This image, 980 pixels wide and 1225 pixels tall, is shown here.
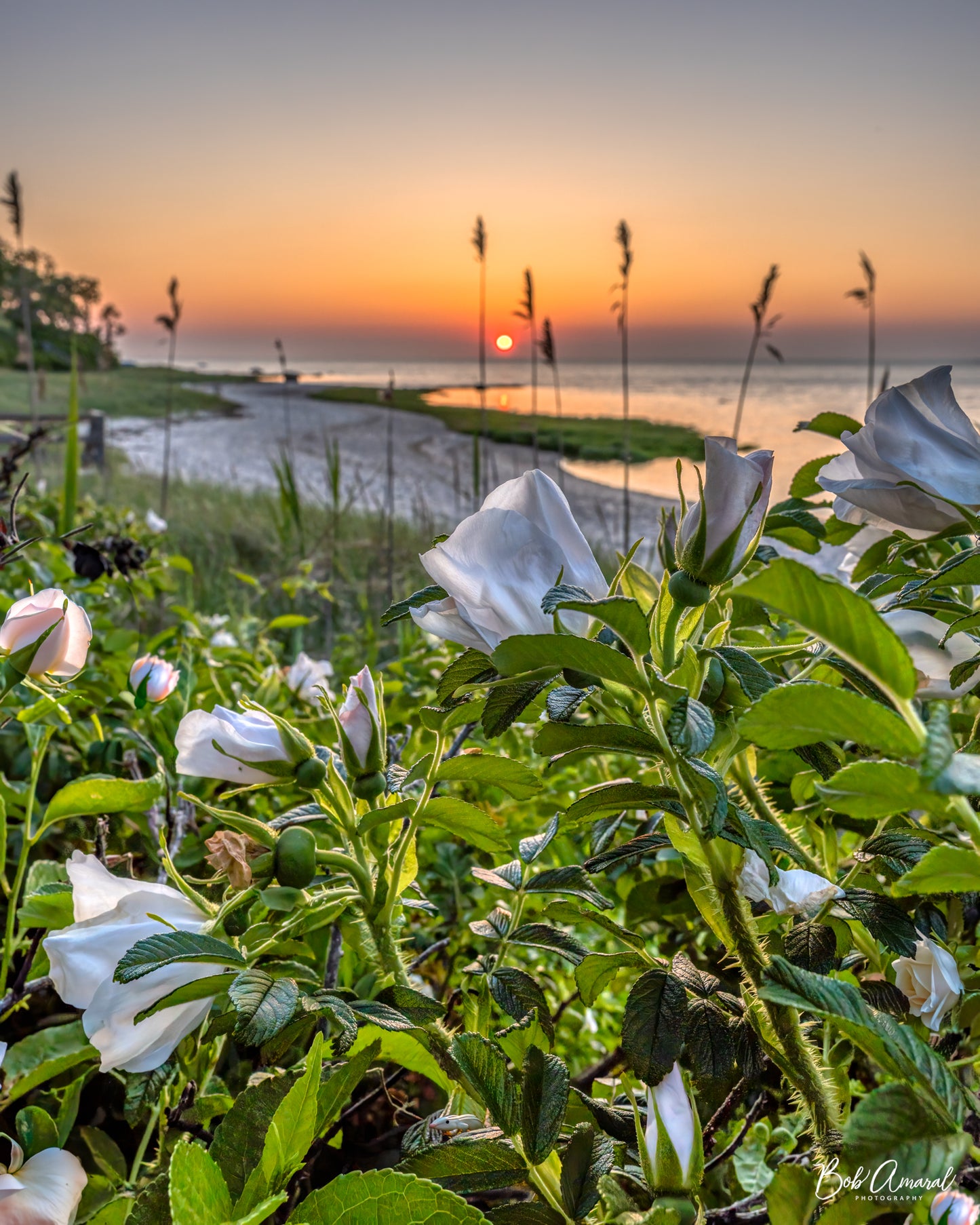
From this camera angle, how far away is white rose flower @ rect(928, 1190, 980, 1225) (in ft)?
0.91

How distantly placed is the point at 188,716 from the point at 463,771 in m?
0.14

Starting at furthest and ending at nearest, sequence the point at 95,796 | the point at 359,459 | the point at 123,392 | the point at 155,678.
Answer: the point at 123,392 < the point at 359,459 < the point at 155,678 < the point at 95,796

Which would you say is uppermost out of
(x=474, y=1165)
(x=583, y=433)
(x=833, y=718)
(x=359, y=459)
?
(x=583, y=433)

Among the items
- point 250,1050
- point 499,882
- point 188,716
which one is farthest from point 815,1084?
point 250,1050

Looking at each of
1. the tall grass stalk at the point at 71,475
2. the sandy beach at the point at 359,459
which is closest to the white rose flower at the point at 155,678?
the tall grass stalk at the point at 71,475

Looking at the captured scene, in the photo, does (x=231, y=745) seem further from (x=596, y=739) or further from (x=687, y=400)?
(x=687, y=400)

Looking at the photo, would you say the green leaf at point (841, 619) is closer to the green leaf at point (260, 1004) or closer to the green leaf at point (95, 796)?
the green leaf at point (260, 1004)

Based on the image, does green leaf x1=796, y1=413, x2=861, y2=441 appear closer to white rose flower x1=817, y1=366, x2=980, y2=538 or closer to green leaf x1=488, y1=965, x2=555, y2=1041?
white rose flower x1=817, y1=366, x2=980, y2=538

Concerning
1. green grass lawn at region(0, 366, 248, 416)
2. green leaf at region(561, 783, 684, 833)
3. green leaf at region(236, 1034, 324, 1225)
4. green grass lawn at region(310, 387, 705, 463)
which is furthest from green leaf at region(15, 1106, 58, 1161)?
green grass lawn at region(0, 366, 248, 416)

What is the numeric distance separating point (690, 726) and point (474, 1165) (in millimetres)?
215

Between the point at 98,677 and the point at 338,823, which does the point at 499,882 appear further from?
the point at 98,677

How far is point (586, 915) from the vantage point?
1.48ft

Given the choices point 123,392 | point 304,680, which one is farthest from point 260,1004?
point 123,392

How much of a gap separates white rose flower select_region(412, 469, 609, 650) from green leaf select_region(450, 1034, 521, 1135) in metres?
0.16
